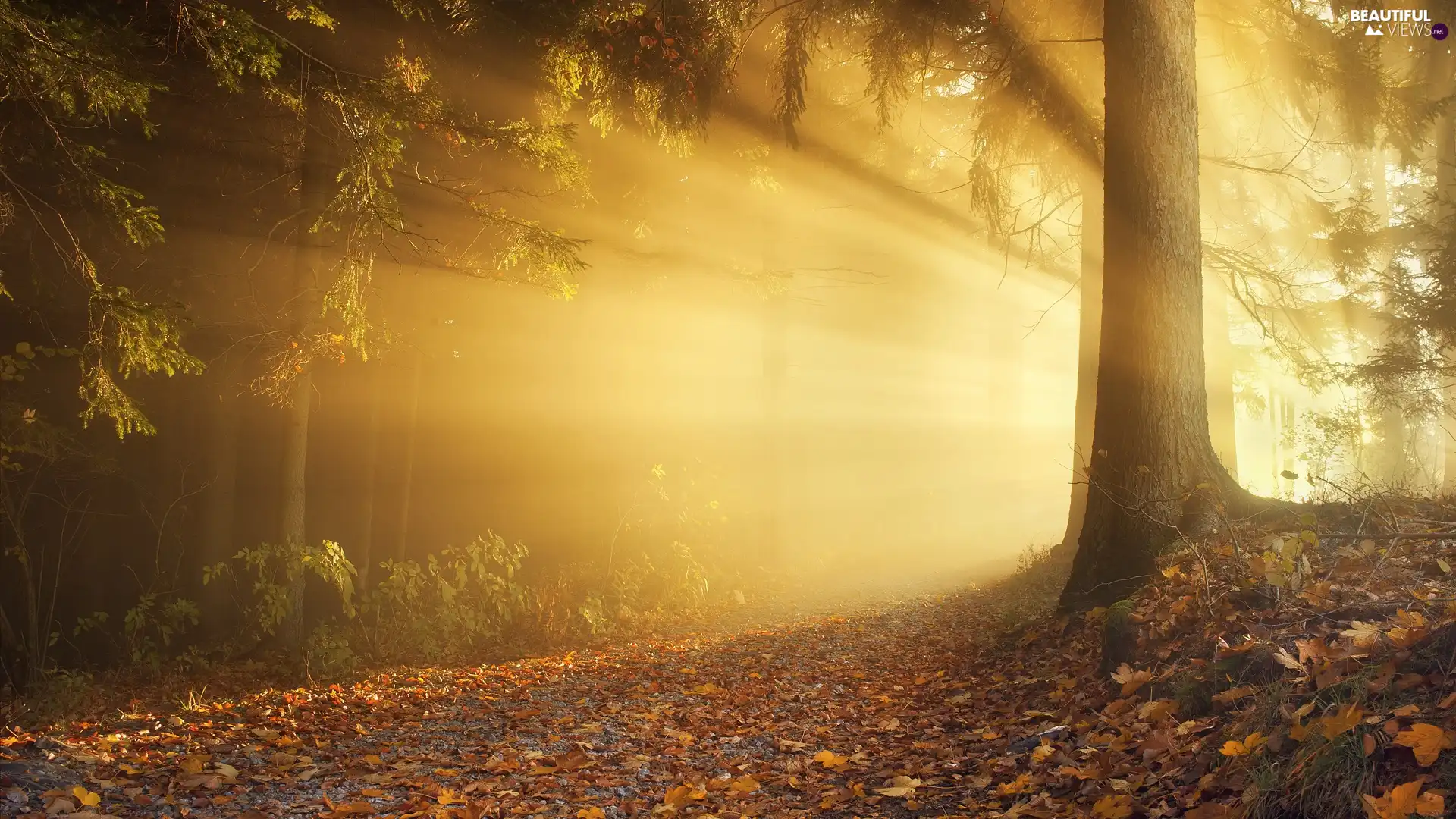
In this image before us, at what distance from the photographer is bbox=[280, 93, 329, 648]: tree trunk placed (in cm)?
840

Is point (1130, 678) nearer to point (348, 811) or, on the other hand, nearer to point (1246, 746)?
point (1246, 746)

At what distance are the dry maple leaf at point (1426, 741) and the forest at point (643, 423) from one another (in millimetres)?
22

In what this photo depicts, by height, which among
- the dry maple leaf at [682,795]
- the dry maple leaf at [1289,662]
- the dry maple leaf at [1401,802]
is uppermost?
the dry maple leaf at [1289,662]

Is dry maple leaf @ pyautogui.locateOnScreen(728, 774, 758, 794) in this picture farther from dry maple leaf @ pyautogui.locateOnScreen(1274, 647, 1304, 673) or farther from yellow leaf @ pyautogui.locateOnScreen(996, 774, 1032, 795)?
dry maple leaf @ pyautogui.locateOnScreen(1274, 647, 1304, 673)

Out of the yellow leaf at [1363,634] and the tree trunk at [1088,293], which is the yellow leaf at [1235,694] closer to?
the yellow leaf at [1363,634]

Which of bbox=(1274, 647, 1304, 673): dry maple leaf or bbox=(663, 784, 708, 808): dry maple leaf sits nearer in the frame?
bbox=(1274, 647, 1304, 673): dry maple leaf

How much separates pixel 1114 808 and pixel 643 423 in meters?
13.1

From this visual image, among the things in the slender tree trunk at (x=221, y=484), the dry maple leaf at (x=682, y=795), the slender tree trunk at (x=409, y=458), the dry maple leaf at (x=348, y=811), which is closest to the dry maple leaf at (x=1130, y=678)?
the dry maple leaf at (x=682, y=795)

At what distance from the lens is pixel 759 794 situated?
462cm

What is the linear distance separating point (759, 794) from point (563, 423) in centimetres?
1056

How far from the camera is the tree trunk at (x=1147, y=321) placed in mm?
6637

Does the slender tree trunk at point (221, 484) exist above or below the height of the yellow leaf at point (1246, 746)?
above

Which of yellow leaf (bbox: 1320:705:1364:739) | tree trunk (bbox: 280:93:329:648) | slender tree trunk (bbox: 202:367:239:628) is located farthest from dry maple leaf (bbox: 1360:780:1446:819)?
slender tree trunk (bbox: 202:367:239:628)

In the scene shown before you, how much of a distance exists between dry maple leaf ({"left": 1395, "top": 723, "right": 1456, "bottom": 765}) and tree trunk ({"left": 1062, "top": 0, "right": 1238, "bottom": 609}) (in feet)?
11.9
